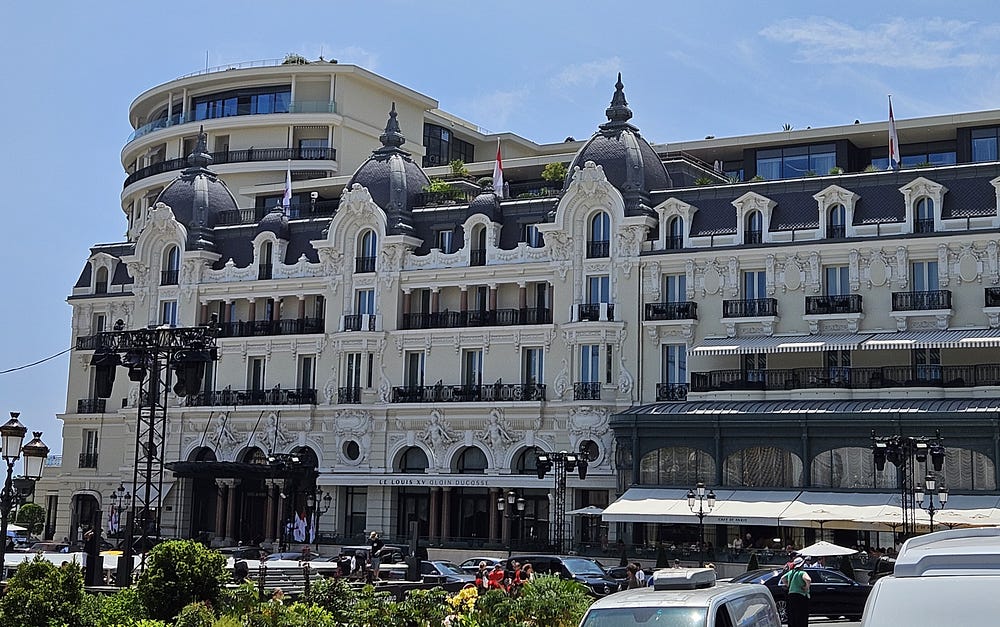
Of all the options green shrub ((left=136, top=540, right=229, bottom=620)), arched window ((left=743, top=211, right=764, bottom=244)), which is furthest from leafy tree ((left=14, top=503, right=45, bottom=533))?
green shrub ((left=136, top=540, right=229, bottom=620))

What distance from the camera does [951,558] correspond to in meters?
10.9

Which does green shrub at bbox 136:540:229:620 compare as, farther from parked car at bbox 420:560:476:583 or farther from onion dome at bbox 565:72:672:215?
onion dome at bbox 565:72:672:215

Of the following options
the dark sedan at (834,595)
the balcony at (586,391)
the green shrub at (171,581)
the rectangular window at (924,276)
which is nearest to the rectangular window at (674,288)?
the balcony at (586,391)

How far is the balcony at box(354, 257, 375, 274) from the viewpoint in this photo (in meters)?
65.9

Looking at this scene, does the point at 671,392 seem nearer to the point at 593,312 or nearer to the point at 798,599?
the point at 593,312

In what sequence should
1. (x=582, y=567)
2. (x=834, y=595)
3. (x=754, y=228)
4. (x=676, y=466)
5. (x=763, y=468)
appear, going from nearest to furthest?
(x=834, y=595)
(x=582, y=567)
(x=763, y=468)
(x=676, y=466)
(x=754, y=228)

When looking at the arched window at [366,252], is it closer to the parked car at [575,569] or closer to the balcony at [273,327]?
the balcony at [273,327]

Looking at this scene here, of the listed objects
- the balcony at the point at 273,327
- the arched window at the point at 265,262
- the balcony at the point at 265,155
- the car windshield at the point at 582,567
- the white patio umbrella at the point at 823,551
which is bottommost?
the car windshield at the point at 582,567

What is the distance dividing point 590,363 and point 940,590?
4951 cm

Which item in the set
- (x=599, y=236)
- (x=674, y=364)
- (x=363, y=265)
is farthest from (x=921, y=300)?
(x=363, y=265)

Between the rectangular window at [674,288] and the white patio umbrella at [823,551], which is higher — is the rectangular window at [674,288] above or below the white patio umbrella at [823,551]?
above

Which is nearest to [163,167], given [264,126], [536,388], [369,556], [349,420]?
[264,126]

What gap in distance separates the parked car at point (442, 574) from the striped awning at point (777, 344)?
17.7 metres

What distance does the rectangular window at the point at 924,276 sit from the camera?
54125 millimetres
